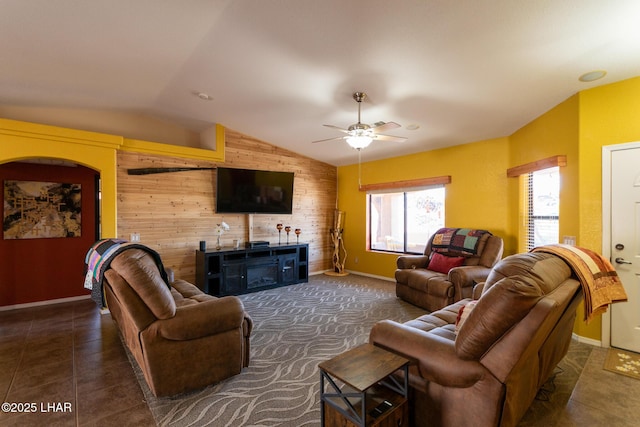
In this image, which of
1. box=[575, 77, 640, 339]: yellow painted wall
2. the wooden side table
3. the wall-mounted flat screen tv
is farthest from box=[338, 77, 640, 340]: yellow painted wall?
the wooden side table

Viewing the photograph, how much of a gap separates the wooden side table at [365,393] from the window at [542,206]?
10.6 ft

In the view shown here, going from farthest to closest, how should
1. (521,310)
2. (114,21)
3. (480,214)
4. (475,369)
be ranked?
(480,214) < (114,21) < (475,369) < (521,310)

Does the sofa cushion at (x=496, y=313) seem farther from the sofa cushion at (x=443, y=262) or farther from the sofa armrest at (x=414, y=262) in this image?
the sofa armrest at (x=414, y=262)

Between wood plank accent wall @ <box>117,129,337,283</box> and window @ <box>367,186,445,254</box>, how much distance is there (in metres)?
1.32

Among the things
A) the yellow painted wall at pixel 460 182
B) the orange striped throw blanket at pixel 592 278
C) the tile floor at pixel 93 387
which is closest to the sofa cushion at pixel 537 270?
the orange striped throw blanket at pixel 592 278

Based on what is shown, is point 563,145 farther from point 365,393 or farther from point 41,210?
point 41,210

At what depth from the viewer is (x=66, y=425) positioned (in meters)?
1.87

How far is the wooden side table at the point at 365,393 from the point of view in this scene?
4.57 feet

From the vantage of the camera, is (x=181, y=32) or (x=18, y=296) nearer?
→ (x=181, y=32)

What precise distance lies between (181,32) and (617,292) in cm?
401

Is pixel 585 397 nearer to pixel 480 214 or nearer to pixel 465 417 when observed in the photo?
pixel 465 417

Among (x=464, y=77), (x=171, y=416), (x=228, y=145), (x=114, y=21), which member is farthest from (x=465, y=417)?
(x=228, y=145)

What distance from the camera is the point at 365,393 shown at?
54.1 inches

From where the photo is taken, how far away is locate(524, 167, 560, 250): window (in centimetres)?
365
